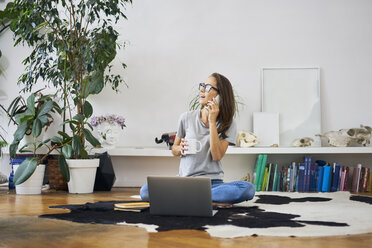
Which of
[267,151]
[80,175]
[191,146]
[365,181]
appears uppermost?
[191,146]

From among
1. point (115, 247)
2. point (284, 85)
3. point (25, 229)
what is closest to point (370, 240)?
point (115, 247)

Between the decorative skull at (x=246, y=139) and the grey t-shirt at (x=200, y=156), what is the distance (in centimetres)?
169

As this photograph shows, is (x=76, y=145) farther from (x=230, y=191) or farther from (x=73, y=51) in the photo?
(x=230, y=191)

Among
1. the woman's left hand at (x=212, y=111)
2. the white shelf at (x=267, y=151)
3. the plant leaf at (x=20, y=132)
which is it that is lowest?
the white shelf at (x=267, y=151)

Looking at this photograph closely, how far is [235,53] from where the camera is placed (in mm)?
5051

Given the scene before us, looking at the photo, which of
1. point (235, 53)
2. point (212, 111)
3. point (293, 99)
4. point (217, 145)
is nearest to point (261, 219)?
point (217, 145)

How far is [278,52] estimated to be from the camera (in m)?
5.02

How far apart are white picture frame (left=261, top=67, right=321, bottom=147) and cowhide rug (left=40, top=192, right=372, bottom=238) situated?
5.15 ft

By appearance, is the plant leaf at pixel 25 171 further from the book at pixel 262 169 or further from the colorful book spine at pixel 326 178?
the colorful book spine at pixel 326 178

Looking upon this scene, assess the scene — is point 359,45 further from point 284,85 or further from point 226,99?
point 226,99

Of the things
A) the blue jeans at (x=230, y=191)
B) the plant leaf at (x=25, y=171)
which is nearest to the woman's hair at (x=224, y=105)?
the blue jeans at (x=230, y=191)

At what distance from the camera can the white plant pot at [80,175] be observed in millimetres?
4195

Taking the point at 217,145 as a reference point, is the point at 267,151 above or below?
below

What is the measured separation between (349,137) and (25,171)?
3.08 metres
